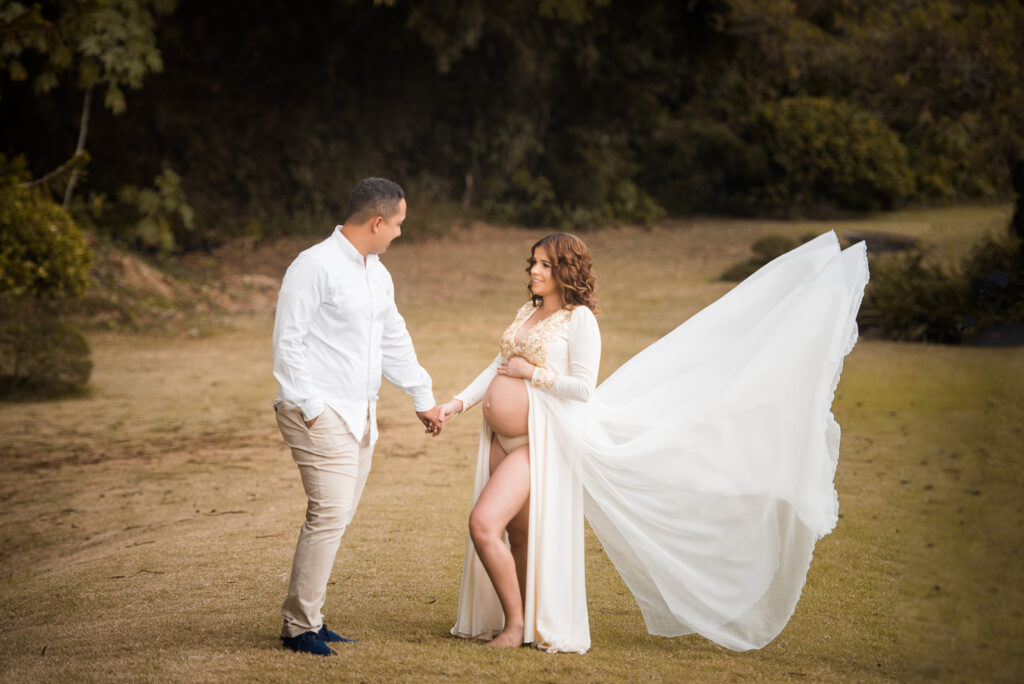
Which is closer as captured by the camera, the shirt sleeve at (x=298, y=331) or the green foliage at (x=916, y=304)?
the shirt sleeve at (x=298, y=331)

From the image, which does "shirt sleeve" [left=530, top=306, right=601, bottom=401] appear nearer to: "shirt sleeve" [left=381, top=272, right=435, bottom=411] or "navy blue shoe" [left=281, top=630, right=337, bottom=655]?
"shirt sleeve" [left=381, top=272, right=435, bottom=411]

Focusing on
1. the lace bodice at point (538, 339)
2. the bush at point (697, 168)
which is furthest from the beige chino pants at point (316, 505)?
the bush at point (697, 168)

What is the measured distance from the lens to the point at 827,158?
24.4m

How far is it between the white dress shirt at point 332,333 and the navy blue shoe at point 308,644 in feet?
2.50

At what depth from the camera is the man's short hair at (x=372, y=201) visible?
12.3 feet

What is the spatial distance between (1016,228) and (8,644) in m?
12.6

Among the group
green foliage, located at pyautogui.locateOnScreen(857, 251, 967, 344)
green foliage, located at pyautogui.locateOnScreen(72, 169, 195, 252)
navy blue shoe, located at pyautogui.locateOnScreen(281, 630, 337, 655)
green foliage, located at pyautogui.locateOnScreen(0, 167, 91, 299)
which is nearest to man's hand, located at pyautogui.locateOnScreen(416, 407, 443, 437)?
navy blue shoe, located at pyautogui.locateOnScreen(281, 630, 337, 655)

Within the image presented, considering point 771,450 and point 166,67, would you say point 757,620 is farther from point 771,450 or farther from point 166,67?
point 166,67

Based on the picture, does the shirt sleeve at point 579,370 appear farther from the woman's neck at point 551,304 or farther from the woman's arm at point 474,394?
the woman's arm at point 474,394

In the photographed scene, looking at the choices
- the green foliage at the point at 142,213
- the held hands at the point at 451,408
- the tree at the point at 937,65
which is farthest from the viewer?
A: the green foliage at the point at 142,213

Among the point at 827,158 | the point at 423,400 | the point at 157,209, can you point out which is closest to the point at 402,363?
the point at 423,400

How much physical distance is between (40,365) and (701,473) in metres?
8.53

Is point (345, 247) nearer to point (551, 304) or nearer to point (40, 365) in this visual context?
point (551, 304)

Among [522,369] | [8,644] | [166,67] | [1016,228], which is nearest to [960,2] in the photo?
[1016,228]
